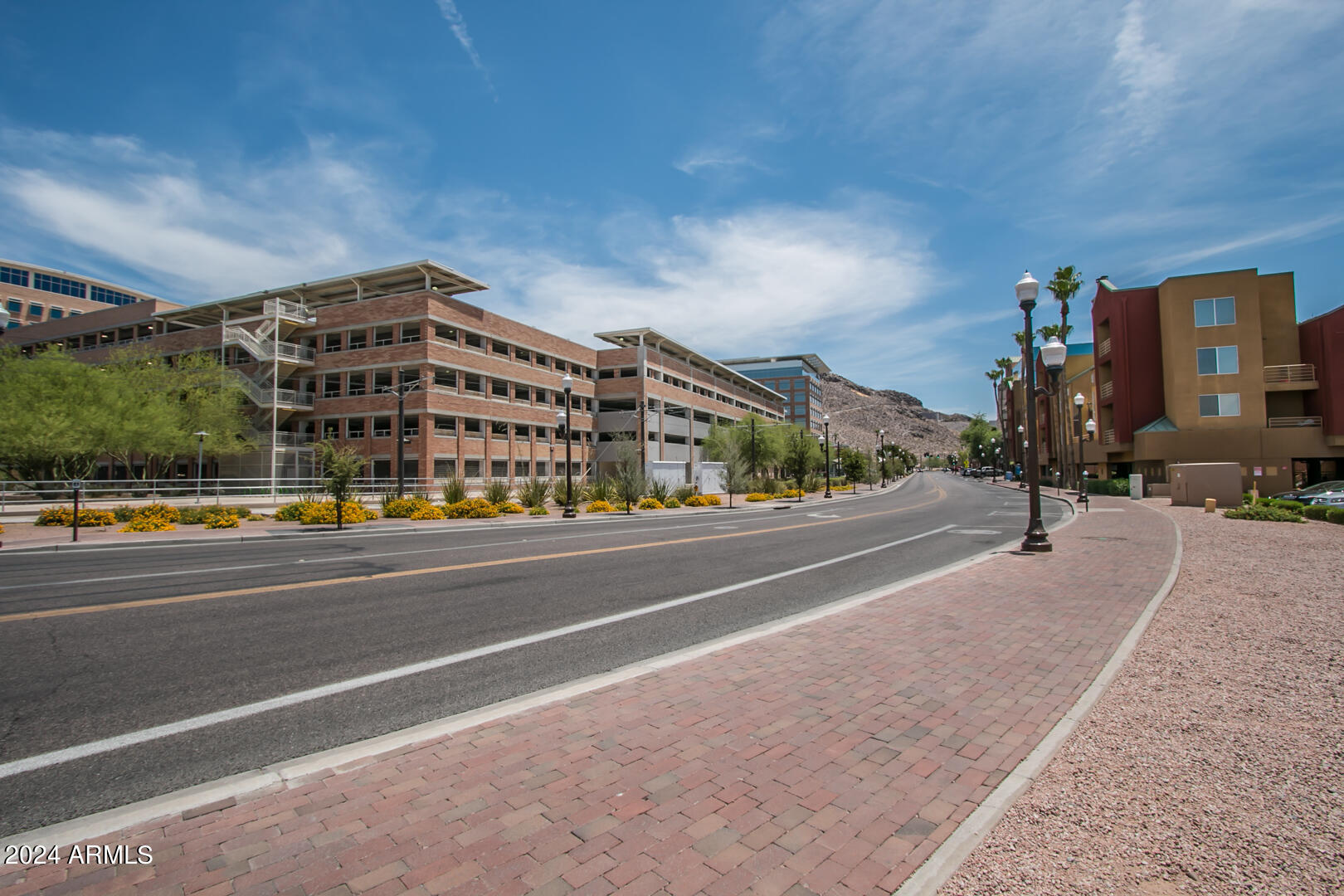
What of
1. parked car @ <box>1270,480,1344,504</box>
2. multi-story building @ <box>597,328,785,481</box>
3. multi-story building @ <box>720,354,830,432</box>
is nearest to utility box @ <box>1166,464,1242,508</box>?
parked car @ <box>1270,480,1344,504</box>

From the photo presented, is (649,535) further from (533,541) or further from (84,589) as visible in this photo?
(84,589)

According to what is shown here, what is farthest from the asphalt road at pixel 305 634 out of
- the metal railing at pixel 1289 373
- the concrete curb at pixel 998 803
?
the metal railing at pixel 1289 373

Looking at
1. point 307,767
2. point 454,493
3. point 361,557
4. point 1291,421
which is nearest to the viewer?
point 307,767

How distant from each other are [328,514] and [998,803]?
880 inches

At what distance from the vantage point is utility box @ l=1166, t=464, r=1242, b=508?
87.5 feet

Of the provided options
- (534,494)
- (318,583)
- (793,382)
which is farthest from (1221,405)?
(793,382)

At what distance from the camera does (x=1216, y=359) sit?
1484 inches

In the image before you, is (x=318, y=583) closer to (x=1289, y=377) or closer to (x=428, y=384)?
(x=428, y=384)

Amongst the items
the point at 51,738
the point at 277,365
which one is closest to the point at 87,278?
the point at 277,365

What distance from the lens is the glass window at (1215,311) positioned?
37.5 m

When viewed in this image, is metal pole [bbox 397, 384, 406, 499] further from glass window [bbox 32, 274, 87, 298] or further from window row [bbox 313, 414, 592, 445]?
glass window [bbox 32, 274, 87, 298]

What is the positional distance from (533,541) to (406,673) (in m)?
10.2

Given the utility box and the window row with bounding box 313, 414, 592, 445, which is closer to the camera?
the utility box

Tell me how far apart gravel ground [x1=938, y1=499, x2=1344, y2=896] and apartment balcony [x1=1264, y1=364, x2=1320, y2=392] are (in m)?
43.1
